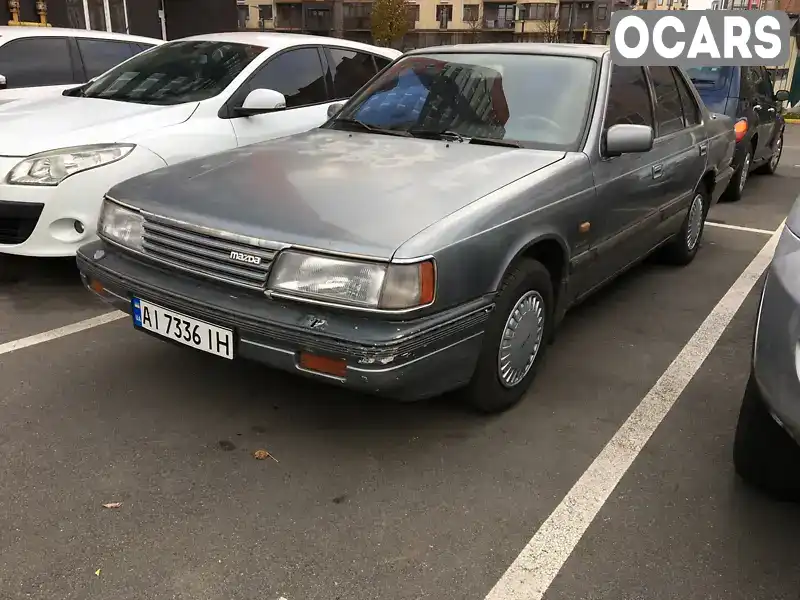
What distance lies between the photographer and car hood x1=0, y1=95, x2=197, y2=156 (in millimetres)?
4180

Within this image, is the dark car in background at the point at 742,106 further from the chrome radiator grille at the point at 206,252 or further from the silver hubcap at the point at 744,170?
the chrome radiator grille at the point at 206,252

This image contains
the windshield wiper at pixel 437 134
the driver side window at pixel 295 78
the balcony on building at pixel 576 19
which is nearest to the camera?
the windshield wiper at pixel 437 134

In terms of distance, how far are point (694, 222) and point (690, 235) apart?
10 cm

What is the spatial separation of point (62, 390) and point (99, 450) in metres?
0.61

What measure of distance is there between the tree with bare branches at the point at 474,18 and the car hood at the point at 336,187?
194 ft

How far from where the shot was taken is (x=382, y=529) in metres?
2.43

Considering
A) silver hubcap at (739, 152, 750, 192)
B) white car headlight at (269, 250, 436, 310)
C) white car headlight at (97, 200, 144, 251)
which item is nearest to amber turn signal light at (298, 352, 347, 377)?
white car headlight at (269, 250, 436, 310)

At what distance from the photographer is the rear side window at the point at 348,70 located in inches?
231

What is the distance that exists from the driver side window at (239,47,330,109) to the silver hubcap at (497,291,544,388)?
9.55 feet

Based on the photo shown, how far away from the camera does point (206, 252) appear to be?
272 cm

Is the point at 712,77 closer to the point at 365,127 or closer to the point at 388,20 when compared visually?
the point at 365,127

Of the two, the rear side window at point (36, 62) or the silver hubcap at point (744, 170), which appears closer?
the rear side window at point (36, 62)

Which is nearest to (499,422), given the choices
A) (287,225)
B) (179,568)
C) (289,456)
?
(289,456)

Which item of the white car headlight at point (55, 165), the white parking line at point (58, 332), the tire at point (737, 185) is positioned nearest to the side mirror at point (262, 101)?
the white car headlight at point (55, 165)
